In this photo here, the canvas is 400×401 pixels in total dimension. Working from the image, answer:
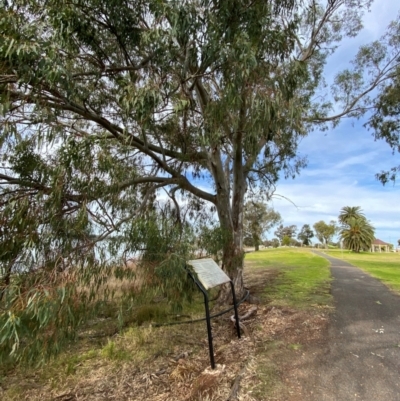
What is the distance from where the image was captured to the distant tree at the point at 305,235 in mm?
71000

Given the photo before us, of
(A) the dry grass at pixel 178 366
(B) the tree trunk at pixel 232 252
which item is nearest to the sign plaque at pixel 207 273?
(A) the dry grass at pixel 178 366

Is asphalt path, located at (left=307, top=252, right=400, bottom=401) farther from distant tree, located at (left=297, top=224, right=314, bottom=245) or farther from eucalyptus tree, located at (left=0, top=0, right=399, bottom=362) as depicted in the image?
distant tree, located at (left=297, top=224, right=314, bottom=245)

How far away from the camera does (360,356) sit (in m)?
3.91

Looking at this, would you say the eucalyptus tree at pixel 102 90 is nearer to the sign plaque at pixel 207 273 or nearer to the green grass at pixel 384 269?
the sign plaque at pixel 207 273

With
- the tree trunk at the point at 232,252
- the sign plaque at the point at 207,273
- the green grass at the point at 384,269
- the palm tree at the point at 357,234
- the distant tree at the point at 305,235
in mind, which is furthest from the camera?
the distant tree at the point at 305,235

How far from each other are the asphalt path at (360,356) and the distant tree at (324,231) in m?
55.8

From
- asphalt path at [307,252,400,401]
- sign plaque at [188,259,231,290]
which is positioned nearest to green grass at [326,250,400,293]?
asphalt path at [307,252,400,401]

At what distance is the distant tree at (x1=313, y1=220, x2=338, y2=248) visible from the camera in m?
58.1

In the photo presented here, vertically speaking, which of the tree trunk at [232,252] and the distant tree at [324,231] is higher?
the distant tree at [324,231]

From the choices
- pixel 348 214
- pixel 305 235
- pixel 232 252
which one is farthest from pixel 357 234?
pixel 232 252

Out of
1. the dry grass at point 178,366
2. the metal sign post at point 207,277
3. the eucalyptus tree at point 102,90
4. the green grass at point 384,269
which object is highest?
the eucalyptus tree at point 102,90

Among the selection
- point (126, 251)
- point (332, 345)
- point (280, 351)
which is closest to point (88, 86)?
point (126, 251)

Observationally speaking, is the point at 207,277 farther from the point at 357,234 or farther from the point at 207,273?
the point at 357,234

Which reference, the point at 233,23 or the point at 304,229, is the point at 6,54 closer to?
the point at 233,23
